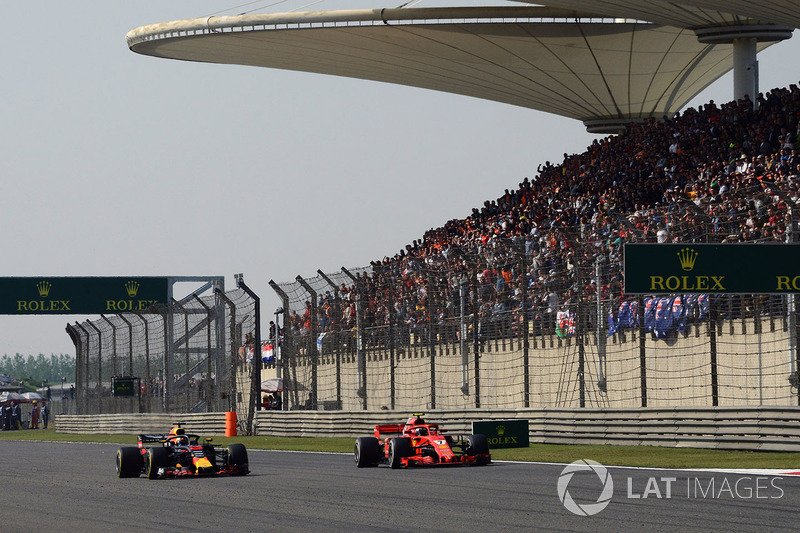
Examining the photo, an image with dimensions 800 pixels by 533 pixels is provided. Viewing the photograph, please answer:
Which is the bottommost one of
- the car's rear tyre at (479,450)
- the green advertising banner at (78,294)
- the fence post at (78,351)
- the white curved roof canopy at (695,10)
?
the car's rear tyre at (479,450)

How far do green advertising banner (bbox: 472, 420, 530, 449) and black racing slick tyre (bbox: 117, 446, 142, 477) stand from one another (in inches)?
211

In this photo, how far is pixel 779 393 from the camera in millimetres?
17281

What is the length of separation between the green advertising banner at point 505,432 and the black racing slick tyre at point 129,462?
5.35 meters

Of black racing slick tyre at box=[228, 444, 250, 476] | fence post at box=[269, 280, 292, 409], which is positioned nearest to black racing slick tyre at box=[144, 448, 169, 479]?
black racing slick tyre at box=[228, 444, 250, 476]

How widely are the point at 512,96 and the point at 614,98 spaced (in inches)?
139

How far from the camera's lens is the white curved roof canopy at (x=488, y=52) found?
4109 centimetres

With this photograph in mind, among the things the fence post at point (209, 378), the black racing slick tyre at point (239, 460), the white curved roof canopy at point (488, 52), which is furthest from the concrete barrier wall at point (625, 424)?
the white curved roof canopy at point (488, 52)

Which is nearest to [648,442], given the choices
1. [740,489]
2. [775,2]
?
[740,489]

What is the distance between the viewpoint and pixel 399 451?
1603 centimetres

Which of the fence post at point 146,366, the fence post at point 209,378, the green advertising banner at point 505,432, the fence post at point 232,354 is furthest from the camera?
the fence post at point 146,366

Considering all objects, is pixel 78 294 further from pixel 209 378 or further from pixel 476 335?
pixel 476 335

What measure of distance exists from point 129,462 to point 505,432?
588cm

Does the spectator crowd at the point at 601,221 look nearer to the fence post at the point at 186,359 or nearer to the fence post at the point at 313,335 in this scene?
the fence post at the point at 313,335

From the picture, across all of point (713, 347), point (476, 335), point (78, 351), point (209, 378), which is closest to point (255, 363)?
point (209, 378)
